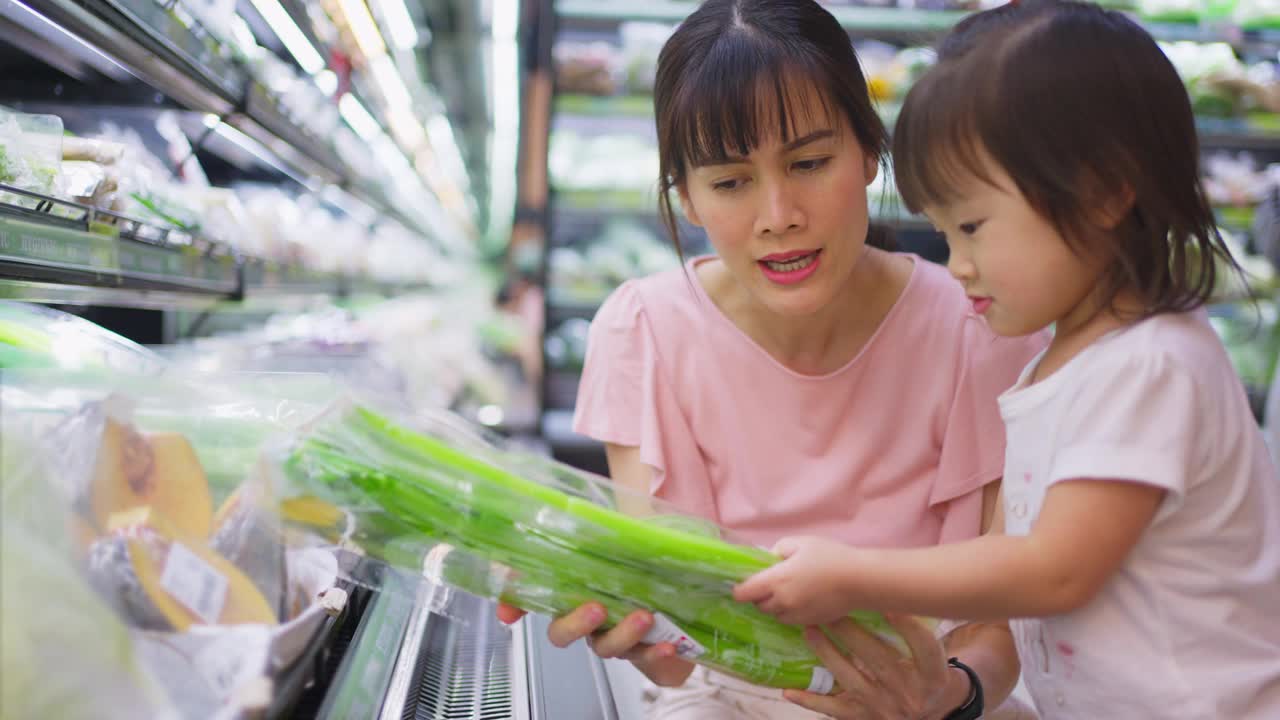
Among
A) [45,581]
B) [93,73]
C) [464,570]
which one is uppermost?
[93,73]

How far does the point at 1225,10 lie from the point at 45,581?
15.6 feet

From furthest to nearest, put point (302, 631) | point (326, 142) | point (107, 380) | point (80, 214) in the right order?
point (326, 142) < point (80, 214) < point (107, 380) < point (302, 631)

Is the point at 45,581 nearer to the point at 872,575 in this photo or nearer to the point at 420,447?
the point at 420,447

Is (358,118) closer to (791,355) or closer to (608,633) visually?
(791,355)

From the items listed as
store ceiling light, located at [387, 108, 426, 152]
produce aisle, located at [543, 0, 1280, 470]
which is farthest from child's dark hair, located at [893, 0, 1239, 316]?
A: store ceiling light, located at [387, 108, 426, 152]

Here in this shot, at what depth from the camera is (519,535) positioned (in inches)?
39.8

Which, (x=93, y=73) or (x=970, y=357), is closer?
(x=970, y=357)

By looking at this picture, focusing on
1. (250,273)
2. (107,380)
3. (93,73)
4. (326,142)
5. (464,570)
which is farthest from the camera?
(326,142)

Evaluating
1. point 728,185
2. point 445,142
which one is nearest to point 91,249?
point 728,185

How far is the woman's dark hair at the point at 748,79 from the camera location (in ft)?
4.29

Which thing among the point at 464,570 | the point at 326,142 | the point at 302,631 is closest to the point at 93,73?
the point at 326,142

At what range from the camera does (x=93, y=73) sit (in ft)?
6.35

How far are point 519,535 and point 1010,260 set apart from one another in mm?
553

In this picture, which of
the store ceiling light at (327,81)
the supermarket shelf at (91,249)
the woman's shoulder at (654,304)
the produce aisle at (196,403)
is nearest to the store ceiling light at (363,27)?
the produce aisle at (196,403)
